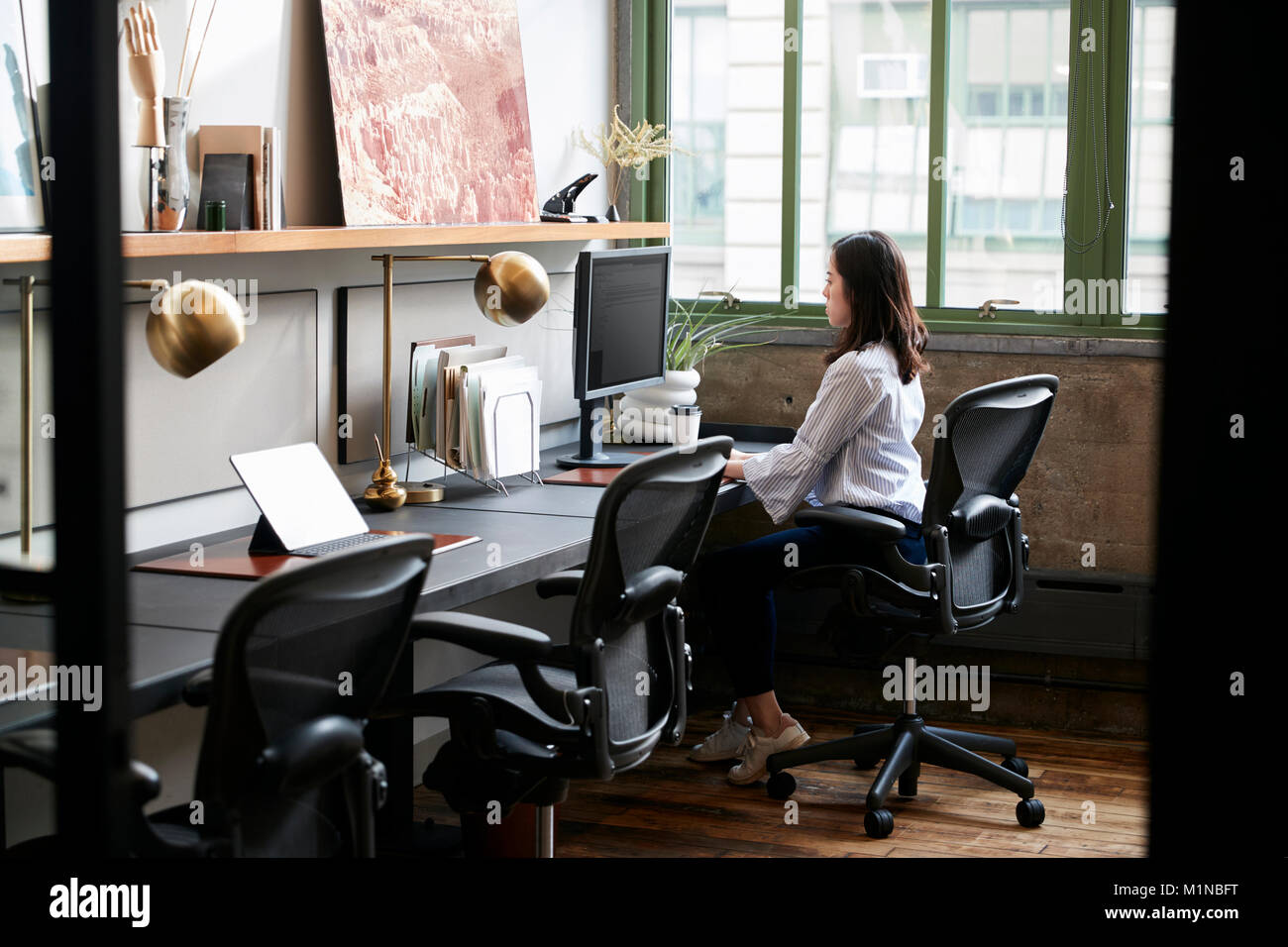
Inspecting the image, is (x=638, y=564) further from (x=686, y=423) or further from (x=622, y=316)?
(x=686, y=423)

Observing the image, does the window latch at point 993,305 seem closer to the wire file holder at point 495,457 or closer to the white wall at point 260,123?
the white wall at point 260,123

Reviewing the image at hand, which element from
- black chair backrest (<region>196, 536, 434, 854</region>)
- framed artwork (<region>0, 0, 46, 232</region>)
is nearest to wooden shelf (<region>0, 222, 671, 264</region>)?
framed artwork (<region>0, 0, 46, 232</region>)

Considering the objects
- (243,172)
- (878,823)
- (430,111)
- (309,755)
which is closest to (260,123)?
(243,172)

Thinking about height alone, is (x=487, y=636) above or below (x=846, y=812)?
above

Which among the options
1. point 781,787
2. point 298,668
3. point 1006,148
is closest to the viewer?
point 298,668

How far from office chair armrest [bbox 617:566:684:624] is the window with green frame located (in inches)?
78.5

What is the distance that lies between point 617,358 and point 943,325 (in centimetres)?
105

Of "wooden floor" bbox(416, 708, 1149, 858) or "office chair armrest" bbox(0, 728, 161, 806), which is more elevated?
"office chair armrest" bbox(0, 728, 161, 806)

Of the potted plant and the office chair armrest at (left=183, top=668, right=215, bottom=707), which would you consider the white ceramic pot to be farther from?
the office chair armrest at (left=183, top=668, right=215, bottom=707)

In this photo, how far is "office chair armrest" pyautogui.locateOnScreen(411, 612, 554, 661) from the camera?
93.2 inches

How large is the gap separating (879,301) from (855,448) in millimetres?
372

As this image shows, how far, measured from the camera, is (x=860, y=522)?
3.34 metres

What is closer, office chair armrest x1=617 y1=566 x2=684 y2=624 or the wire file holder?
office chair armrest x1=617 y1=566 x2=684 y2=624
